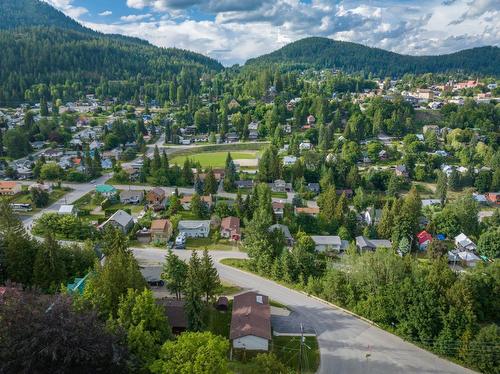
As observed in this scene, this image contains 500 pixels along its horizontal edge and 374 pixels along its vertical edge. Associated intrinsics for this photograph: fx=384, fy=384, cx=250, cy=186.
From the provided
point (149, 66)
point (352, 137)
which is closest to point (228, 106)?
point (352, 137)

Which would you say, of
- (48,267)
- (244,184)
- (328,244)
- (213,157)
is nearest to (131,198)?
(244,184)

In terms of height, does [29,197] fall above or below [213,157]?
below

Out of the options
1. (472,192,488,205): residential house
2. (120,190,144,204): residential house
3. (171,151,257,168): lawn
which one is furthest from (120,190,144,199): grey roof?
(472,192,488,205): residential house

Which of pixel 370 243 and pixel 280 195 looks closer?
pixel 370 243

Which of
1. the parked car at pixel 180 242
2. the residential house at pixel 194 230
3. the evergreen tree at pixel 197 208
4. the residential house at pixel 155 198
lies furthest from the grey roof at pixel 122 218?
the evergreen tree at pixel 197 208

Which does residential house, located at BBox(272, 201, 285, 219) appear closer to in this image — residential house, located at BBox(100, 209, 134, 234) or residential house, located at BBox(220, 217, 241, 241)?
residential house, located at BBox(220, 217, 241, 241)

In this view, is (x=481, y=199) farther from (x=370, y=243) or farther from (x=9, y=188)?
(x=9, y=188)
